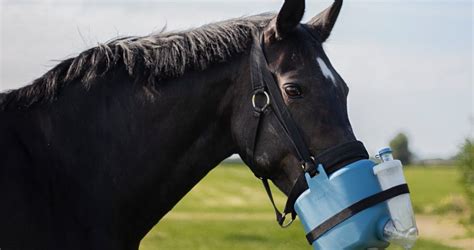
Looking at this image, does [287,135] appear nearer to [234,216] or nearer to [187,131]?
[187,131]

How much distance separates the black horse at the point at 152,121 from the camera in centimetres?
421

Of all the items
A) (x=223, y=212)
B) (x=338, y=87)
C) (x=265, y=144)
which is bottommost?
(x=223, y=212)

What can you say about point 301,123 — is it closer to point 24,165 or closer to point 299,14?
point 299,14

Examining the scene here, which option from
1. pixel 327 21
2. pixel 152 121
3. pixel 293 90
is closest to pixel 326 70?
pixel 293 90

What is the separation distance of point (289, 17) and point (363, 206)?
1185 millimetres

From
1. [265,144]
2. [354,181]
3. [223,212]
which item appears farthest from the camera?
[223,212]

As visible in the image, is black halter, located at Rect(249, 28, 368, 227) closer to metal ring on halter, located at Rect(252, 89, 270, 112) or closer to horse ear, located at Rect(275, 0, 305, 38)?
metal ring on halter, located at Rect(252, 89, 270, 112)

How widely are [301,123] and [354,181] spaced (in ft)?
1.49

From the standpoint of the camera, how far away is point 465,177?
786 inches

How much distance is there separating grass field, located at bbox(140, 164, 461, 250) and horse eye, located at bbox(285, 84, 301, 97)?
913 centimetres

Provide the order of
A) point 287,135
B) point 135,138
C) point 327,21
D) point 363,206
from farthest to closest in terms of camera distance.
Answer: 1. point 327,21
2. point 135,138
3. point 287,135
4. point 363,206

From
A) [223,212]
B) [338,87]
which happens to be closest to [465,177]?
[338,87]

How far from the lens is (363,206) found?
4.02m

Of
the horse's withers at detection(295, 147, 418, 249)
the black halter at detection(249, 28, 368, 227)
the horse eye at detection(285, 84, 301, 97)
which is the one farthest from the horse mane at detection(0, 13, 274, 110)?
the horse's withers at detection(295, 147, 418, 249)
